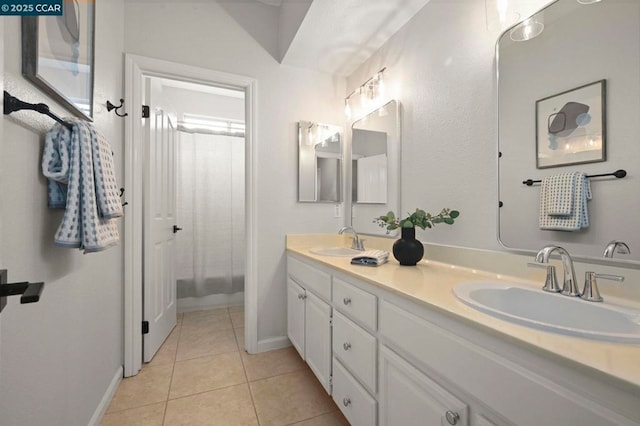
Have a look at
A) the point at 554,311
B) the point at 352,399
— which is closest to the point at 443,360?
the point at 554,311

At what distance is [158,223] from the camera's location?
84.2 inches

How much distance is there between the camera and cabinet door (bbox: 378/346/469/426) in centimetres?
75

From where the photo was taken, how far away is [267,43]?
2.19 m

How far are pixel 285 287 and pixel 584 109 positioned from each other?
79.2 inches

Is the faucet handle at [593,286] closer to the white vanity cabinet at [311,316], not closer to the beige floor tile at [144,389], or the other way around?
the white vanity cabinet at [311,316]

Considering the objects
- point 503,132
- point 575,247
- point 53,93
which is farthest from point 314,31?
point 575,247

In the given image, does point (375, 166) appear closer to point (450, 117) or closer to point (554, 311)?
point (450, 117)

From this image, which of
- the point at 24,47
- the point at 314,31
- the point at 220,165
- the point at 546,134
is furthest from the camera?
the point at 220,165

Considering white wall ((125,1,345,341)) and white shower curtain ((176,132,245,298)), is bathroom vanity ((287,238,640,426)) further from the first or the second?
white shower curtain ((176,132,245,298))

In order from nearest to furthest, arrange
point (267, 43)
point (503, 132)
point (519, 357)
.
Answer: point (519, 357)
point (503, 132)
point (267, 43)

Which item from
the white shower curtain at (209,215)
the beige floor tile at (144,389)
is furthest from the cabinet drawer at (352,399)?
the white shower curtain at (209,215)

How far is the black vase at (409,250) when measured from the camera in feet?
4.63

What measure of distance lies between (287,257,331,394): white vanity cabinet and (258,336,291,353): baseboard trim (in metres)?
0.12

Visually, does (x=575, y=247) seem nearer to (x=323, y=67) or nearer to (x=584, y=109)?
(x=584, y=109)
